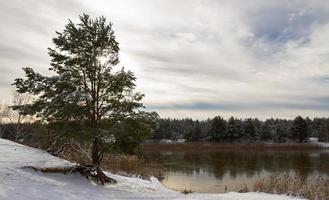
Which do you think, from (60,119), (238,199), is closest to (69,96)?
(60,119)

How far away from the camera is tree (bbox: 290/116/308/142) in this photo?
338ft

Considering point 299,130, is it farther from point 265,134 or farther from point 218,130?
point 218,130

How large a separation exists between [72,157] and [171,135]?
4204 inches

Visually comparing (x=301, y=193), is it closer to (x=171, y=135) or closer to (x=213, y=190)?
(x=213, y=190)

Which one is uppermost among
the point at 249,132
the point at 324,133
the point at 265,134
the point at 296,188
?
the point at 324,133

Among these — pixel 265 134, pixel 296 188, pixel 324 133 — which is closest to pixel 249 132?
pixel 265 134

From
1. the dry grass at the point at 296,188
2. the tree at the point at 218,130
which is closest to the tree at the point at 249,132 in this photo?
the tree at the point at 218,130

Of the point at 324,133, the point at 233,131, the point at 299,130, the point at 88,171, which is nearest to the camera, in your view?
the point at 88,171

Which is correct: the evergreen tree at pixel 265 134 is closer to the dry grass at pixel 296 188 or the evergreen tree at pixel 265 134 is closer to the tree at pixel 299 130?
the tree at pixel 299 130

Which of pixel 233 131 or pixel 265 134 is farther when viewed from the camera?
pixel 265 134

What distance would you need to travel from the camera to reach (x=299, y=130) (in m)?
103

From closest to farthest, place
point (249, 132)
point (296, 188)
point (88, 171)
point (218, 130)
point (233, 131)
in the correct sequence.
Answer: point (88, 171) < point (296, 188) < point (233, 131) < point (218, 130) < point (249, 132)

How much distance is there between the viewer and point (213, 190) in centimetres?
2352

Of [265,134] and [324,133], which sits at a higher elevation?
[324,133]
